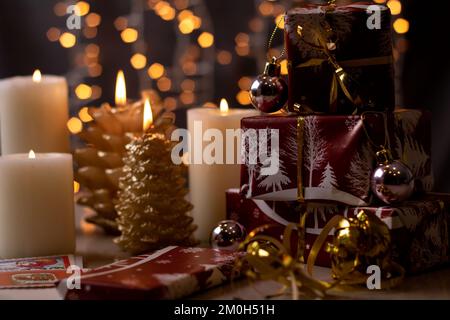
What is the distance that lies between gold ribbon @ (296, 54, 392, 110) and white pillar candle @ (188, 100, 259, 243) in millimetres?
188

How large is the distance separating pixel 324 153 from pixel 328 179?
0.03 m

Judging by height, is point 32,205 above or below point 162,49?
below

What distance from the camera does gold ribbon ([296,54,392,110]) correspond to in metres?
0.95

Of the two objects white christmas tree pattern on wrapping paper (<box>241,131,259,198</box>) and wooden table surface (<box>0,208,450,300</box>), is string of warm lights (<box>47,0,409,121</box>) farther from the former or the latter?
wooden table surface (<box>0,208,450,300</box>)

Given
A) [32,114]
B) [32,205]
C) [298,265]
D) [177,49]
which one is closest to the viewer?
[298,265]

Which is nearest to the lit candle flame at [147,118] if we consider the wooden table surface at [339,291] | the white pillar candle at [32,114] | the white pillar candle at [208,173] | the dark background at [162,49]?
the white pillar candle at [208,173]

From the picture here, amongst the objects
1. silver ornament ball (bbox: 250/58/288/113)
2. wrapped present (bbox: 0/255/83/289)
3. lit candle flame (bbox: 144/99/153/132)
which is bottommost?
wrapped present (bbox: 0/255/83/289)

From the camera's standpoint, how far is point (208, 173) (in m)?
1.14

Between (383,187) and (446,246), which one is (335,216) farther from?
(446,246)

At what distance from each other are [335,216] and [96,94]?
1.44 metres

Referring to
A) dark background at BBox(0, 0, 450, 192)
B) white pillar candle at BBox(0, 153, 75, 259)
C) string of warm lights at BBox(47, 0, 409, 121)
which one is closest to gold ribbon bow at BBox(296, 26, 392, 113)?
white pillar candle at BBox(0, 153, 75, 259)

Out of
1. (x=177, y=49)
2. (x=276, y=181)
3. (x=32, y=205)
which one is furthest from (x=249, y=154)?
(x=177, y=49)

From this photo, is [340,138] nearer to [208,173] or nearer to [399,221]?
[399,221]
